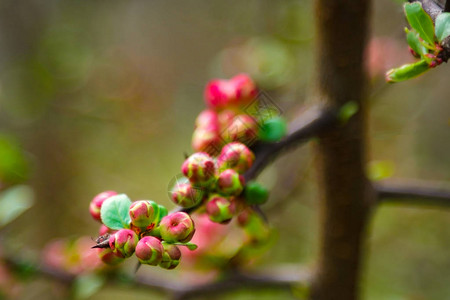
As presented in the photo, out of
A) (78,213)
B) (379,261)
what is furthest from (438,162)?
(78,213)

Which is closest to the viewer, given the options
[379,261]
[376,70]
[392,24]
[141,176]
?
[376,70]

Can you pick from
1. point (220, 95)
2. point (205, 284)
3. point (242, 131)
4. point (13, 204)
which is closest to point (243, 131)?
point (242, 131)

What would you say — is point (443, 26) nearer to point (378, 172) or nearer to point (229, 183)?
point (229, 183)

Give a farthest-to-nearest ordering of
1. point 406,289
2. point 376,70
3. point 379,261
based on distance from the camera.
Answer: point 379,261, point 406,289, point 376,70

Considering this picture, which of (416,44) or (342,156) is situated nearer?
(416,44)

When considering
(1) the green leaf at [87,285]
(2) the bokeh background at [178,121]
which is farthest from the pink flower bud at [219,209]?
(2) the bokeh background at [178,121]

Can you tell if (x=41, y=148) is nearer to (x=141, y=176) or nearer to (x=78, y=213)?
(x=78, y=213)

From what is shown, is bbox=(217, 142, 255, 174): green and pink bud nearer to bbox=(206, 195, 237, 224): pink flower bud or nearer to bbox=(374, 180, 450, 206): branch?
bbox=(206, 195, 237, 224): pink flower bud
